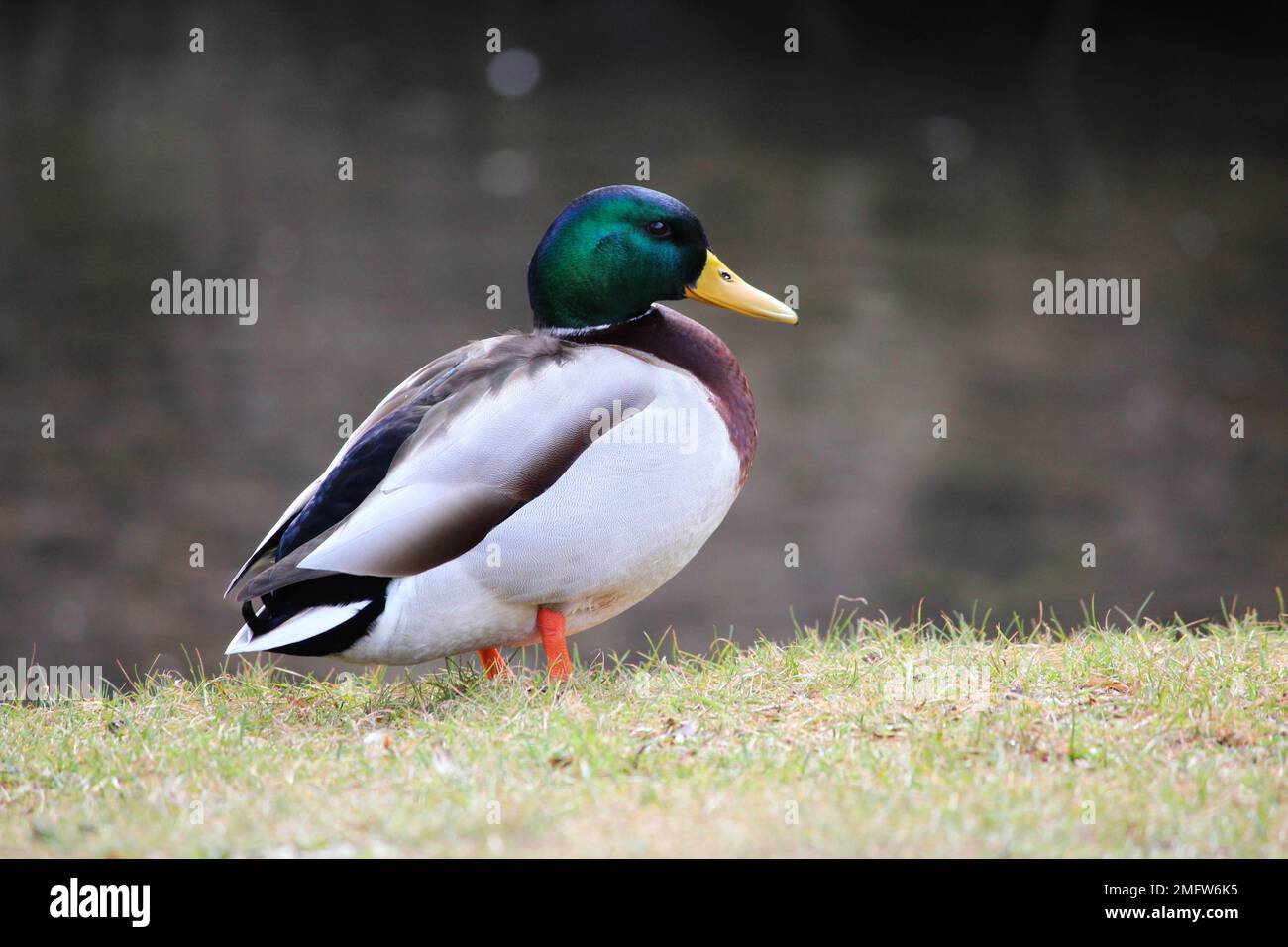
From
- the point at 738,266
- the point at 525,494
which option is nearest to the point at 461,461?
the point at 525,494

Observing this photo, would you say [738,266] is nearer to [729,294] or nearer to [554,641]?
[729,294]

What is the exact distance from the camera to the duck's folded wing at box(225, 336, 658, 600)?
3930mm

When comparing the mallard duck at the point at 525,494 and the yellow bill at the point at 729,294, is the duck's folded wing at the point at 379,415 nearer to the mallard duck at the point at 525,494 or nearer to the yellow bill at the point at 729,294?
the mallard duck at the point at 525,494

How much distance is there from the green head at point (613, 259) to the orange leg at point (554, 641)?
0.90 meters

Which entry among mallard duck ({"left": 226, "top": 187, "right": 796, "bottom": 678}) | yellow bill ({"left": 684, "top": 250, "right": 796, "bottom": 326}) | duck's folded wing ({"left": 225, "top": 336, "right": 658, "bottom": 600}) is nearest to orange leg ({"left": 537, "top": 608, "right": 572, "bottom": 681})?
mallard duck ({"left": 226, "top": 187, "right": 796, "bottom": 678})

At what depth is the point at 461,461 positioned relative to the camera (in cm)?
400

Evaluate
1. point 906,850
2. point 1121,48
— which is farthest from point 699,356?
point 1121,48

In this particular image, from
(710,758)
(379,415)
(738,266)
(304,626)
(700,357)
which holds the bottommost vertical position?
(710,758)

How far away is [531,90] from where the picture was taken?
18.5 m

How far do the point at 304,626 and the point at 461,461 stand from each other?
612 mm

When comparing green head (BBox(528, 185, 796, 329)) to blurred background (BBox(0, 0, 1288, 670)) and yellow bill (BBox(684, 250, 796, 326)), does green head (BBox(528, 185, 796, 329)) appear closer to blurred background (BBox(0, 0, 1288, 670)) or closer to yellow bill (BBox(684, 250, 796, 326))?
yellow bill (BBox(684, 250, 796, 326))

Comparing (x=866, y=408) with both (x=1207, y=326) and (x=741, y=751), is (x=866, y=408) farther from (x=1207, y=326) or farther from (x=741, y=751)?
(x=741, y=751)

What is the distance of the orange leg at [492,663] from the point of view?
14.7ft

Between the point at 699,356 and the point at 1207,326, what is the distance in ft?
35.3
